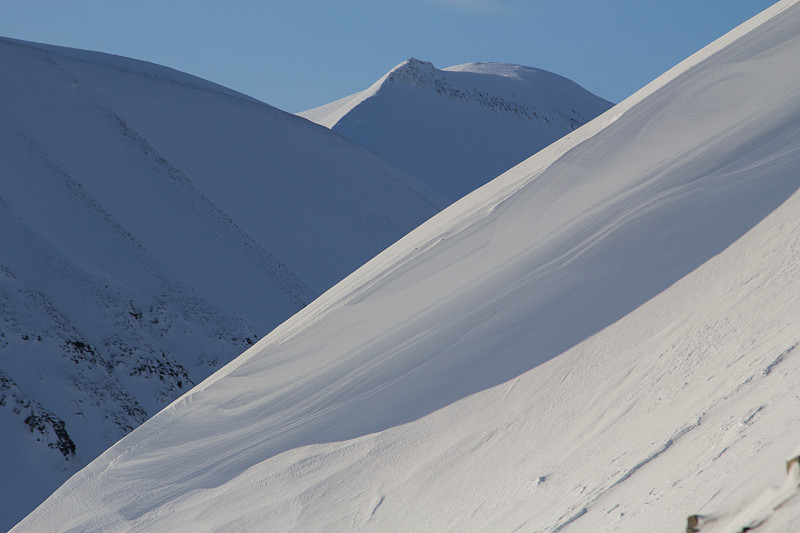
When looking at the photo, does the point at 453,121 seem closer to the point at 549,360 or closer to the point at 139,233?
the point at 139,233

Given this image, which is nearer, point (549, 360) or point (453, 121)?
point (549, 360)

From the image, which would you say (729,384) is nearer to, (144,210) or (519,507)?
(519,507)

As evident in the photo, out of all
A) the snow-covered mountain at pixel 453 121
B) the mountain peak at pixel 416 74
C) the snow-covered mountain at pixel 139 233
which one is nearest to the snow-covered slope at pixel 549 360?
the snow-covered mountain at pixel 139 233

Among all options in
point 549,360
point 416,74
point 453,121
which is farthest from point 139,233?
point 416,74

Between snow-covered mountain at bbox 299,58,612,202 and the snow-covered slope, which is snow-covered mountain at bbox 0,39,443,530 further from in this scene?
snow-covered mountain at bbox 299,58,612,202

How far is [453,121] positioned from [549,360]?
125ft

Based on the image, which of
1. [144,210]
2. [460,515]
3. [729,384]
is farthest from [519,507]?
[144,210]

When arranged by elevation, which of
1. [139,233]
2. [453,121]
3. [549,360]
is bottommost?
[549,360]

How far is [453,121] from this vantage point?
133 ft

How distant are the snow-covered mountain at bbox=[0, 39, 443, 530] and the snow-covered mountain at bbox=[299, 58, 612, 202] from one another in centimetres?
1050

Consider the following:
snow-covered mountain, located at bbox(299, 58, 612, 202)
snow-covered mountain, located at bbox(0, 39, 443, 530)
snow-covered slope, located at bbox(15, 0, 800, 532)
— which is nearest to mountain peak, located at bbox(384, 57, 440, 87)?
snow-covered mountain, located at bbox(299, 58, 612, 202)

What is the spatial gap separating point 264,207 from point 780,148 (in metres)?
16.7

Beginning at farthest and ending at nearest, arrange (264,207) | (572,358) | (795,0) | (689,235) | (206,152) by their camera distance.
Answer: (206,152) → (264,207) → (795,0) → (689,235) → (572,358)

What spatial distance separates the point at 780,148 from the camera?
3777 millimetres
